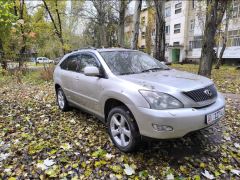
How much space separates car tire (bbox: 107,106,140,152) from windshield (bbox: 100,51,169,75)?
0.78m

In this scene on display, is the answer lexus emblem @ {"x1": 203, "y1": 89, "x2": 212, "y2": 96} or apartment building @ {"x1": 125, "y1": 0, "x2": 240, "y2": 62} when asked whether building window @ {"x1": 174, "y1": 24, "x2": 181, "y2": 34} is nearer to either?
apartment building @ {"x1": 125, "y1": 0, "x2": 240, "y2": 62}

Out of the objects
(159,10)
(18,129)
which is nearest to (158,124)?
(18,129)

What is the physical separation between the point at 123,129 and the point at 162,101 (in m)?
0.89

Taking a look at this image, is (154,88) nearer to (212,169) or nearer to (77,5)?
(212,169)

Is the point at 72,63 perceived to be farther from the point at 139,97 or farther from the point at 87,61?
the point at 139,97

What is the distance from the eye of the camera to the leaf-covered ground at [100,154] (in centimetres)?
312

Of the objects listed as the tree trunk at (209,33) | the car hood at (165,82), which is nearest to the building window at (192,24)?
the tree trunk at (209,33)

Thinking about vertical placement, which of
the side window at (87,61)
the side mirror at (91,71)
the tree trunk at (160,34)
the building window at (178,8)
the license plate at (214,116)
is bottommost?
the license plate at (214,116)

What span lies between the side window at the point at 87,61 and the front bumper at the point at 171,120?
1629 mm

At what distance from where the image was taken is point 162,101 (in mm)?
3039

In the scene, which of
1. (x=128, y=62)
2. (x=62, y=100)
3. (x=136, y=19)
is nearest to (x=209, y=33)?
(x=136, y=19)

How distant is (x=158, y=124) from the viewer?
2945mm

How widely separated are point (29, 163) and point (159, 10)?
14.8 meters

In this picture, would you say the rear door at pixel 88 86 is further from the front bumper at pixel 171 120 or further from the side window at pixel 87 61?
the front bumper at pixel 171 120
